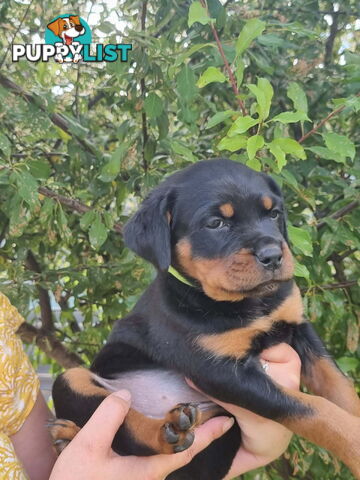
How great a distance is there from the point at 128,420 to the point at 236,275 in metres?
0.71

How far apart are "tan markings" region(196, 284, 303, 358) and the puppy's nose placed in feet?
1.05

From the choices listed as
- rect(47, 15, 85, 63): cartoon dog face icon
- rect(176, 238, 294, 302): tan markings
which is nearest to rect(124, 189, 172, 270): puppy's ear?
rect(176, 238, 294, 302): tan markings

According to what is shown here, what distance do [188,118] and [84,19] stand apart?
129 centimetres

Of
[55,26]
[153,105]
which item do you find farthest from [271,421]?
Result: [55,26]

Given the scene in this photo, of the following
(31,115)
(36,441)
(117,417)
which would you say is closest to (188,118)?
(31,115)

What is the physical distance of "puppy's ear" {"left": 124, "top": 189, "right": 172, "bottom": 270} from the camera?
7.29 ft

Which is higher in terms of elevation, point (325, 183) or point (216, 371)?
point (325, 183)

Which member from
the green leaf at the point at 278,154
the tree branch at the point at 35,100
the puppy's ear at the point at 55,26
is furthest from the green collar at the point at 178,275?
the puppy's ear at the point at 55,26

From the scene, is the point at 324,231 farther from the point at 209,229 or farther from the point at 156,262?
the point at 156,262

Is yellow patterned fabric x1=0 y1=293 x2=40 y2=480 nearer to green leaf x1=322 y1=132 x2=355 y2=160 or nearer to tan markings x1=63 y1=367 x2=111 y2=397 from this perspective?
tan markings x1=63 y1=367 x2=111 y2=397

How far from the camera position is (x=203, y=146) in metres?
3.26

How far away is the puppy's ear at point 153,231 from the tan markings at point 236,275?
13cm

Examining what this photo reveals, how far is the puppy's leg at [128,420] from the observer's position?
6.30ft

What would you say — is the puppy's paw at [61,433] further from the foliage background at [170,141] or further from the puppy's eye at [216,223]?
the puppy's eye at [216,223]
